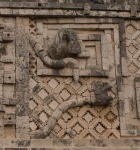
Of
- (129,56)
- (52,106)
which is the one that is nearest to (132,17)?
(129,56)

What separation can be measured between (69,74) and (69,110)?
2.13 ft

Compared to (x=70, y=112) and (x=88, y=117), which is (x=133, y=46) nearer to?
(x=88, y=117)

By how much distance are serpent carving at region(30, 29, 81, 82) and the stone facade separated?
0.06 ft

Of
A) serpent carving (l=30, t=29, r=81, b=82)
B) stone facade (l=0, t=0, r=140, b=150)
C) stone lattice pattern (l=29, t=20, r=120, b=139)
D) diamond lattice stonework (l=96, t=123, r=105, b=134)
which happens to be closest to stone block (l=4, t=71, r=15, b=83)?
stone facade (l=0, t=0, r=140, b=150)

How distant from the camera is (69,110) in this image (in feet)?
37.9

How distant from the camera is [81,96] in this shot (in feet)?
38.2

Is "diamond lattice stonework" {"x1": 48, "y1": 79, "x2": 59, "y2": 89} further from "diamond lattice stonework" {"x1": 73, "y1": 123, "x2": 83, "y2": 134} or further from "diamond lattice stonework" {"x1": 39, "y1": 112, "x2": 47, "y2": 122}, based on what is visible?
"diamond lattice stonework" {"x1": 73, "y1": 123, "x2": 83, "y2": 134}

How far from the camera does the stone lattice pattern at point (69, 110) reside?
448 inches

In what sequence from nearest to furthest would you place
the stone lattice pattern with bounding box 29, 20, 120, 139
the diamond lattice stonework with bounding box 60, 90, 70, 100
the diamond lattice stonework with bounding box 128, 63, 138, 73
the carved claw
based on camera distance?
1. the carved claw
2. the stone lattice pattern with bounding box 29, 20, 120, 139
3. the diamond lattice stonework with bounding box 60, 90, 70, 100
4. the diamond lattice stonework with bounding box 128, 63, 138, 73

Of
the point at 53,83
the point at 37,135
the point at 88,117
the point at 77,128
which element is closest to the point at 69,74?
the point at 53,83

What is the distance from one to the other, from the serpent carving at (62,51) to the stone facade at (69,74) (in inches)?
0.7

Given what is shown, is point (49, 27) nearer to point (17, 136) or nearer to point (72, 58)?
point (72, 58)

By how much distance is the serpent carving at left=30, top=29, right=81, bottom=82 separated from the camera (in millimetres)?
11672

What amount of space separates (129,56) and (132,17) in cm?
76
